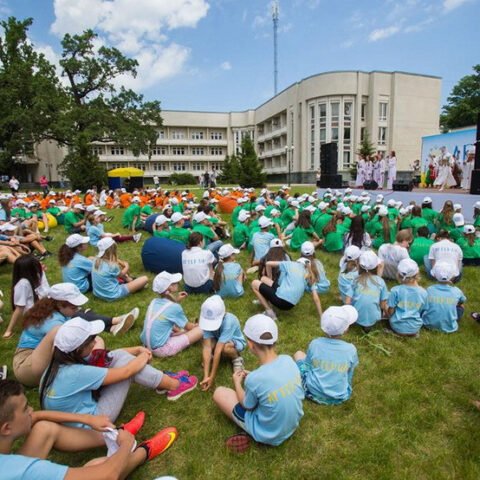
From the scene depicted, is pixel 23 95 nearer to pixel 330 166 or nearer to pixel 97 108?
pixel 97 108

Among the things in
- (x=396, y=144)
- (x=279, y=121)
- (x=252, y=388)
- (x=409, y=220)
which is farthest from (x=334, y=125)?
(x=252, y=388)

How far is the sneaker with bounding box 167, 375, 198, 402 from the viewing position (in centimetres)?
338

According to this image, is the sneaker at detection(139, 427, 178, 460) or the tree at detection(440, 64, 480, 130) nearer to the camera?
the sneaker at detection(139, 427, 178, 460)

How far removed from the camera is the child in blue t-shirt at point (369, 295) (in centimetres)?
439

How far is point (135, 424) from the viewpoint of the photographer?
2959 millimetres

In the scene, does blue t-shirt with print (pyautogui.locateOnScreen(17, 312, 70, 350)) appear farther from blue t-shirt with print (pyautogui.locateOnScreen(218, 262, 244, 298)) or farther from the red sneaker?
blue t-shirt with print (pyautogui.locateOnScreen(218, 262, 244, 298))

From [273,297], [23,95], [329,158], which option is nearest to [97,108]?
[23,95]

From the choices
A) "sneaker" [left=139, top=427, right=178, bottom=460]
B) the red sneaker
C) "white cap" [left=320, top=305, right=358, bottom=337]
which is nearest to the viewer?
"sneaker" [left=139, top=427, right=178, bottom=460]

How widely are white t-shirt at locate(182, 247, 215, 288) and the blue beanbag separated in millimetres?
777

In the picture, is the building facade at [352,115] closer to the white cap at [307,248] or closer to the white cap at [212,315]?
the white cap at [307,248]

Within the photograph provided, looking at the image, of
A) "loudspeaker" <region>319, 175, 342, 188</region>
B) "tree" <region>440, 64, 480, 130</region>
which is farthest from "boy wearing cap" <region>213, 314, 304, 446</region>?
"tree" <region>440, 64, 480, 130</region>

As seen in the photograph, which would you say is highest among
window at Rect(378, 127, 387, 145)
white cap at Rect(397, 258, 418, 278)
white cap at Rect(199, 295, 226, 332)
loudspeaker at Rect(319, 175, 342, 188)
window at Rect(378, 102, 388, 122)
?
window at Rect(378, 102, 388, 122)

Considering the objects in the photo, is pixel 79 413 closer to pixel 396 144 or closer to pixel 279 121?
pixel 396 144

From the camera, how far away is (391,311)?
14.6 ft
